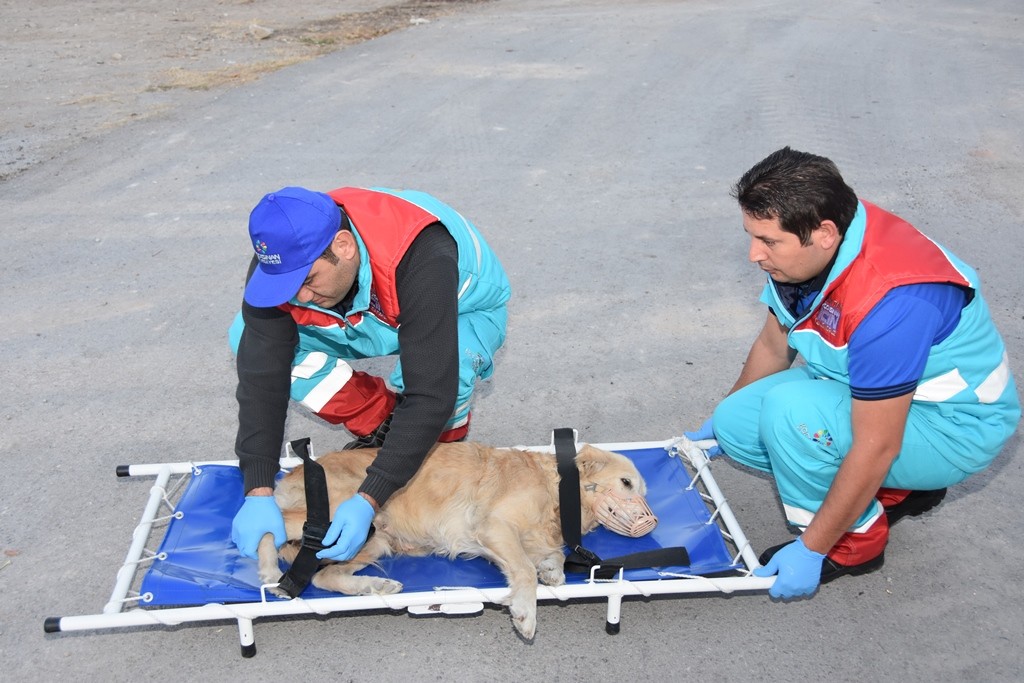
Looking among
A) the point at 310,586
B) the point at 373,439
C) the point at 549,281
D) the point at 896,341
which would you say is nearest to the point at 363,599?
the point at 310,586

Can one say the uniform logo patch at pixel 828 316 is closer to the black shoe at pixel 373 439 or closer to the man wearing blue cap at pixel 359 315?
the man wearing blue cap at pixel 359 315

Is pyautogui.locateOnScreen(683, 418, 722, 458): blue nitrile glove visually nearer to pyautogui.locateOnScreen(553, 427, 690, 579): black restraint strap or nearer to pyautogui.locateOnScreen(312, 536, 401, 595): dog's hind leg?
pyautogui.locateOnScreen(553, 427, 690, 579): black restraint strap

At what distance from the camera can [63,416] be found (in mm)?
4668

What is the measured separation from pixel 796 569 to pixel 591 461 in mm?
993

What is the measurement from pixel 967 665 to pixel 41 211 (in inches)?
274

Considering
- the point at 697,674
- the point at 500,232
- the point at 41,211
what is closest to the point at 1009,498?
the point at 697,674

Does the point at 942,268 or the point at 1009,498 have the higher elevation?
the point at 942,268

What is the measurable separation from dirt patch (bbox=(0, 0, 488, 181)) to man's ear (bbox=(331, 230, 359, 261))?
605 centimetres

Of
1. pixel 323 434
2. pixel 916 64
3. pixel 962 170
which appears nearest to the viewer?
pixel 323 434

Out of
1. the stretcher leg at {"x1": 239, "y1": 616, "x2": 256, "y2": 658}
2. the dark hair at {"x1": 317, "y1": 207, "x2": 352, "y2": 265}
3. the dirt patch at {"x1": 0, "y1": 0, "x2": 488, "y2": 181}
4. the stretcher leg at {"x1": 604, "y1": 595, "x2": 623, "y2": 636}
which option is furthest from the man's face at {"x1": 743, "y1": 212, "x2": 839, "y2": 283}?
the dirt patch at {"x1": 0, "y1": 0, "x2": 488, "y2": 181}

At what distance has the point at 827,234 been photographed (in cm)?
306

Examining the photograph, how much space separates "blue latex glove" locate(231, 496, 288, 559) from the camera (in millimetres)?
3357

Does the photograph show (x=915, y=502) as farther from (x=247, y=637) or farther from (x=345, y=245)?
(x=247, y=637)

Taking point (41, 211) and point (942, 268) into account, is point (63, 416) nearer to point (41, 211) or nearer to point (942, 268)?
point (41, 211)
